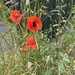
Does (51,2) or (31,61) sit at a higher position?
(51,2)

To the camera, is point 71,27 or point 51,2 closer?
point 71,27

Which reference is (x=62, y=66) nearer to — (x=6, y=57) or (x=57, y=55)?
(x=57, y=55)

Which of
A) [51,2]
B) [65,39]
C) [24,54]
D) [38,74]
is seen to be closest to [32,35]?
[24,54]

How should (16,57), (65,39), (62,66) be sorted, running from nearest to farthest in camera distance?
(62,66), (16,57), (65,39)

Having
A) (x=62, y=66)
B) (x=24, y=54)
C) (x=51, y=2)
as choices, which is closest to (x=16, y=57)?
(x=24, y=54)

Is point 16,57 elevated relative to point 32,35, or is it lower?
lower

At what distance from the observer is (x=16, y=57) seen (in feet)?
7.56

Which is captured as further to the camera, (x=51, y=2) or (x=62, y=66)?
(x=51, y=2)

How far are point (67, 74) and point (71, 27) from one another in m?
0.59

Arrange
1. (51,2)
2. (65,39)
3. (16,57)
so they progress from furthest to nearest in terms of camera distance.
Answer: (51,2)
(65,39)
(16,57)

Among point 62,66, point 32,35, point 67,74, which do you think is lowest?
point 67,74

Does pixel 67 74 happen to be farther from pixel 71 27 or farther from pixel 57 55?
pixel 71 27

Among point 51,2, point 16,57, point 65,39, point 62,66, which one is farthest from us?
point 51,2

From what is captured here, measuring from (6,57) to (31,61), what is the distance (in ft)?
0.83
